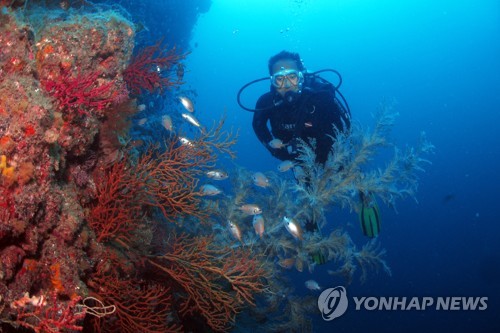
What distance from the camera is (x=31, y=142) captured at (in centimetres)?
211

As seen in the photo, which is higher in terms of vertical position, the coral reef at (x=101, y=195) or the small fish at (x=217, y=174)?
the small fish at (x=217, y=174)

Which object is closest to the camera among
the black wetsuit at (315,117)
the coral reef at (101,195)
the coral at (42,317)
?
the coral at (42,317)

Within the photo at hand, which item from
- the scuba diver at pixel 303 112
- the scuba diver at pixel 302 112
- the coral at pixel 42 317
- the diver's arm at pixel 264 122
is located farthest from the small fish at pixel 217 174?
the coral at pixel 42 317

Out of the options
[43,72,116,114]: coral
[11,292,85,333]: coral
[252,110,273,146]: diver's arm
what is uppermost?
[252,110,273,146]: diver's arm

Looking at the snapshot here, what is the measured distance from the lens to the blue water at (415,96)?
27.2 meters

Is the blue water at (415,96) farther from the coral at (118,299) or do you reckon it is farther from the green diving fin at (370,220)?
the coral at (118,299)

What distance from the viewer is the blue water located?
89.2 ft

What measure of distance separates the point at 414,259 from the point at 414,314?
1124cm

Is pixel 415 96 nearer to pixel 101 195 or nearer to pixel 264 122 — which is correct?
pixel 264 122

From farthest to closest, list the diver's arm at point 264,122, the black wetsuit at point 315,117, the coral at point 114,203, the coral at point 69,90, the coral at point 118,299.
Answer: the diver's arm at point 264,122, the black wetsuit at point 315,117, the coral at point 114,203, the coral at point 118,299, the coral at point 69,90

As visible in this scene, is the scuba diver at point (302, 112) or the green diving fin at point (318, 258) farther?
the scuba diver at point (302, 112)

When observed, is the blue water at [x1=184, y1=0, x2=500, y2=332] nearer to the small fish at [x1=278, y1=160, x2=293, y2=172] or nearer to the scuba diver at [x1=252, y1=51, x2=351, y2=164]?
the scuba diver at [x1=252, y1=51, x2=351, y2=164]

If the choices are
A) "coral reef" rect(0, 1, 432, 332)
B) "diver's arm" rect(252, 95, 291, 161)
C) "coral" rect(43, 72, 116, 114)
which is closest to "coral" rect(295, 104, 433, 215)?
"coral reef" rect(0, 1, 432, 332)

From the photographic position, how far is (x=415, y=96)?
103812 millimetres
